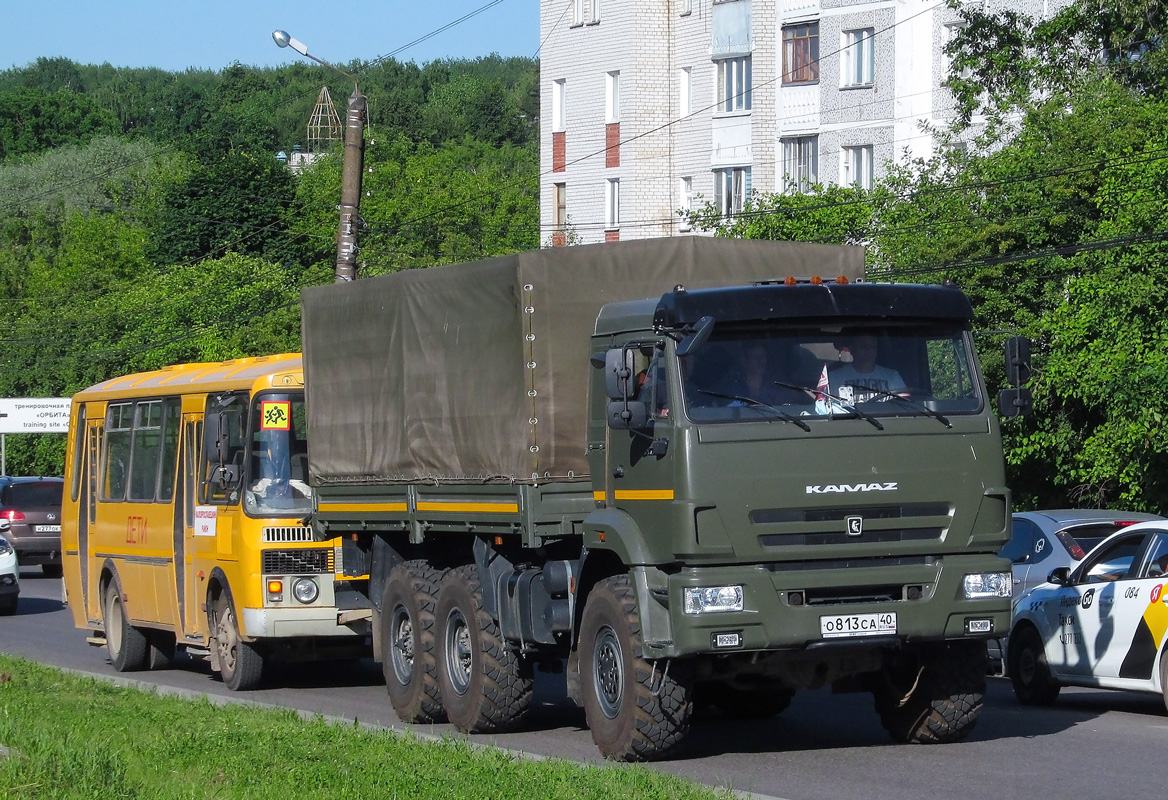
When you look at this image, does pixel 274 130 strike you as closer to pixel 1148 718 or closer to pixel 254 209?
pixel 254 209

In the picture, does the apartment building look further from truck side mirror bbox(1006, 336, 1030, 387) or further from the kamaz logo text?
the kamaz logo text

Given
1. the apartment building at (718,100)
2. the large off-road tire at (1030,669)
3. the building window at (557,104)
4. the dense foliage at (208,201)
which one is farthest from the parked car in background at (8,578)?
the building window at (557,104)

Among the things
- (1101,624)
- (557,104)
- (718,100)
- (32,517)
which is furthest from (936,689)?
(557,104)

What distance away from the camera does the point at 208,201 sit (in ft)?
266

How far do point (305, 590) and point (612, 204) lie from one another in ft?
150

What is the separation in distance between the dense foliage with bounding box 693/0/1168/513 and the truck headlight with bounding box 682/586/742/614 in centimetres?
1532

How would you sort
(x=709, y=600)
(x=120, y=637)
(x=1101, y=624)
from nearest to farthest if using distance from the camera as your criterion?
1. (x=709, y=600)
2. (x=1101, y=624)
3. (x=120, y=637)

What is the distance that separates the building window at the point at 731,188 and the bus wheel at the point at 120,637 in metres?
38.2

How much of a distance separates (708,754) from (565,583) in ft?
4.51

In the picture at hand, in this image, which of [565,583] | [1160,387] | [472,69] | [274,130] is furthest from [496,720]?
[472,69]

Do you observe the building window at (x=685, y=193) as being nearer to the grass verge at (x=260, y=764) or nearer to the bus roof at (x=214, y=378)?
the bus roof at (x=214, y=378)

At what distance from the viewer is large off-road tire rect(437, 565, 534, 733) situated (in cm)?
1185

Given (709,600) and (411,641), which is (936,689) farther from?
(411,641)

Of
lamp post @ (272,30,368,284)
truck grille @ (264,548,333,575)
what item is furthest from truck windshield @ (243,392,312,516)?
lamp post @ (272,30,368,284)
